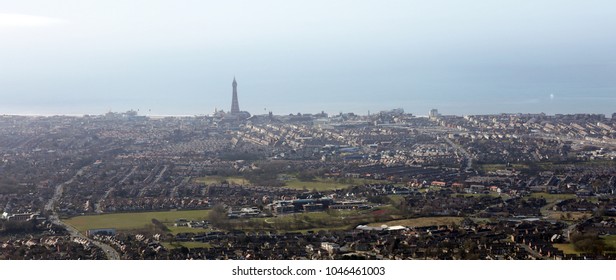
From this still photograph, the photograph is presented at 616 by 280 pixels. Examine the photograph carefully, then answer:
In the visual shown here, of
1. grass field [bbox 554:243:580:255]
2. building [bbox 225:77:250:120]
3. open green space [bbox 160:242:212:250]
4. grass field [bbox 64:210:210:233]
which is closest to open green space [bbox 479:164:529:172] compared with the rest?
grass field [bbox 64:210:210:233]

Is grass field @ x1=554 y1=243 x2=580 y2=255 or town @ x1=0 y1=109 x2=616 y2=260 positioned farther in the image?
town @ x1=0 y1=109 x2=616 y2=260

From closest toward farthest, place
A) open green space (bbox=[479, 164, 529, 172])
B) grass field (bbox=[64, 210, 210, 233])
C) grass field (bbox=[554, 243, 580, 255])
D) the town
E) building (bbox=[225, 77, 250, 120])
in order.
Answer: grass field (bbox=[554, 243, 580, 255])
the town
grass field (bbox=[64, 210, 210, 233])
open green space (bbox=[479, 164, 529, 172])
building (bbox=[225, 77, 250, 120])

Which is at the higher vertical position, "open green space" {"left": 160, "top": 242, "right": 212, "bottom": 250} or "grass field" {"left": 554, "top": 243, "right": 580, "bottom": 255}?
"grass field" {"left": 554, "top": 243, "right": 580, "bottom": 255}

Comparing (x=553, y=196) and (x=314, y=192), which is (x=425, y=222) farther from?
(x=553, y=196)

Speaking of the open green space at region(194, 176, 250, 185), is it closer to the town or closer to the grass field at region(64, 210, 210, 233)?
the town

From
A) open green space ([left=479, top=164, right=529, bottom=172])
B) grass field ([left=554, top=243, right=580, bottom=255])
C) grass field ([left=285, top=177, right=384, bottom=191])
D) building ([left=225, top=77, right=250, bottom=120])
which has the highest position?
building ([left=225, top=77, right=250, bottom=120])
